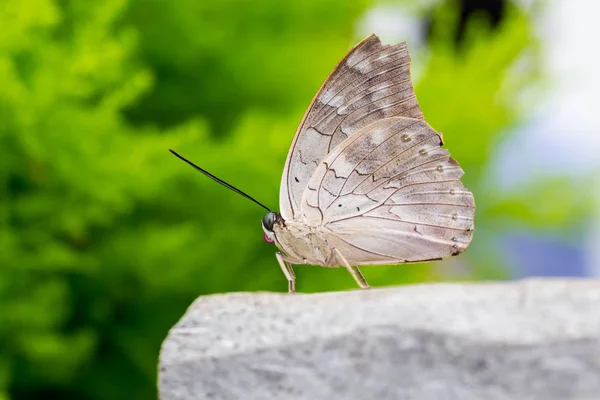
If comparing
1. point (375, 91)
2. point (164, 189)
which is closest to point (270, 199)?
point (164, 189)

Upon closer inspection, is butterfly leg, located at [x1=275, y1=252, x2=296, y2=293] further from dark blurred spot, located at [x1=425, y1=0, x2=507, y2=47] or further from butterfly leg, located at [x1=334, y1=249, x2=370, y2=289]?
dark blurred spot, located at [x1=425, y1=0, x2=507, y2=47]

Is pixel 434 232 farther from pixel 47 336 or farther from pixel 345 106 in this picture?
pixel 47 336

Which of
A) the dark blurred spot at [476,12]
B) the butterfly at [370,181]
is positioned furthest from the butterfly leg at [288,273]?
the dark blurred spot at [476,12]

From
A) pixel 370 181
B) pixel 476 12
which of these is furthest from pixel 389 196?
pixel 476 12

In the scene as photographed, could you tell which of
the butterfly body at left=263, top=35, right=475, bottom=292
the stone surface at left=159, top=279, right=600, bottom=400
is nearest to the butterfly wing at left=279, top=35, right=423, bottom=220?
the butterfly body at left=263, top=35, right=475, bottom=292

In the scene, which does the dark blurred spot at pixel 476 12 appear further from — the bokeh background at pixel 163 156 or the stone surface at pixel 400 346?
the stone surface at pixel 400 346

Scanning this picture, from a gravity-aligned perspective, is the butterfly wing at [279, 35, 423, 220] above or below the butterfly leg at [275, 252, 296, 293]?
above

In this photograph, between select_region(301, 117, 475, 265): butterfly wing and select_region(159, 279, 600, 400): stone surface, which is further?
select_region(301, 117, 475, 265): butterfly wing
